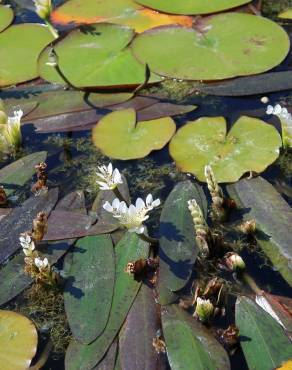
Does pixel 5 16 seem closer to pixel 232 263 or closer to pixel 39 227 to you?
pixel 39 227

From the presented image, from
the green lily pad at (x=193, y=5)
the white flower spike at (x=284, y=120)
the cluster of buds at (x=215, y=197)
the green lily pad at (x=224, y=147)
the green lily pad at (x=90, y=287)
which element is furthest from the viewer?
the green lily pad at (x=193, y=5)

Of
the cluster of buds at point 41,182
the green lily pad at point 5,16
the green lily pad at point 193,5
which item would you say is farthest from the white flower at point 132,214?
the green lily pad at point 5,16

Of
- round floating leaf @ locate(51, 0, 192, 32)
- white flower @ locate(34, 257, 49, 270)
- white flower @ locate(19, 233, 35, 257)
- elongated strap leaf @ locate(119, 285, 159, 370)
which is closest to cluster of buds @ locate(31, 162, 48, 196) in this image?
white flower @ locate(19, 233, 35, 257)

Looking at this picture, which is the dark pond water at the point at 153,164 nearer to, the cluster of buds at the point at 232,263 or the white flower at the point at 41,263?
the cluster of buds at the point at 232,263

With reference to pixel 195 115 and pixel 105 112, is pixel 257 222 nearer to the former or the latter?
pixel 195 115

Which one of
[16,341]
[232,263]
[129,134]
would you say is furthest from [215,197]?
[16,341]

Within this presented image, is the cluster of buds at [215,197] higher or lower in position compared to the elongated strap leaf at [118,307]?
higher
